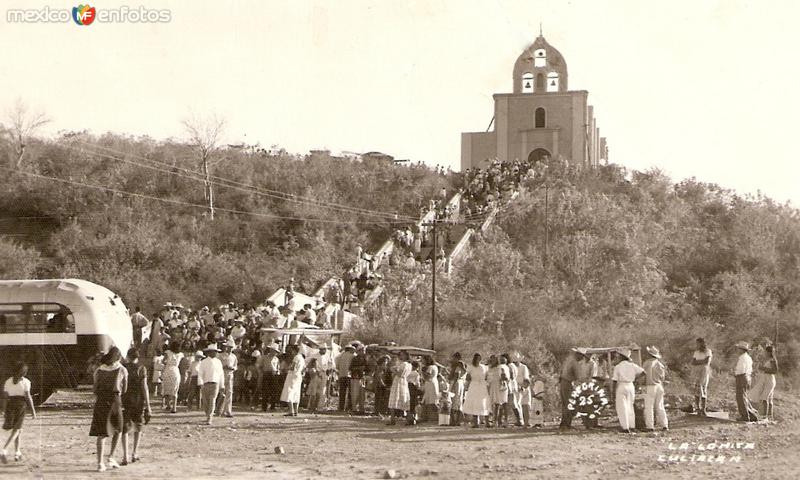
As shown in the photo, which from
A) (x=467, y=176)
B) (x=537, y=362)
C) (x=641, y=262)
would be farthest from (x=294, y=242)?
(x=537, y=362)

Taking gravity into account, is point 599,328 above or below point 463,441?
above

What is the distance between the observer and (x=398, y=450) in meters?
13.9

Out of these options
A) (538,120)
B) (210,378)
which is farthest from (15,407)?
(538,120)

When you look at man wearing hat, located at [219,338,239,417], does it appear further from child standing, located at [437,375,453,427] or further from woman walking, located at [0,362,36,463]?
woman walking, located at [0,362,36,463]

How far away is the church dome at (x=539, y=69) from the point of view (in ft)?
192

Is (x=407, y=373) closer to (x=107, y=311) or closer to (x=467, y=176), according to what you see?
(x=107, y=311)

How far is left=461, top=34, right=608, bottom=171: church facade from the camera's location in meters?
57.2

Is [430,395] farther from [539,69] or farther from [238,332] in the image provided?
[539,69]

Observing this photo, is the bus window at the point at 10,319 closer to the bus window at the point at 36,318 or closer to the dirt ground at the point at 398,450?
the bus window at the point at 36,318

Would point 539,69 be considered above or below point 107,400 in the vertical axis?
above

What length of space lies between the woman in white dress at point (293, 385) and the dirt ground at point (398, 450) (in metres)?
0.43

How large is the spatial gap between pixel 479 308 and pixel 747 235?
17.2 meters

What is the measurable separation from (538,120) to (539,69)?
3619mm

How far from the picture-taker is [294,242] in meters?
42.1
